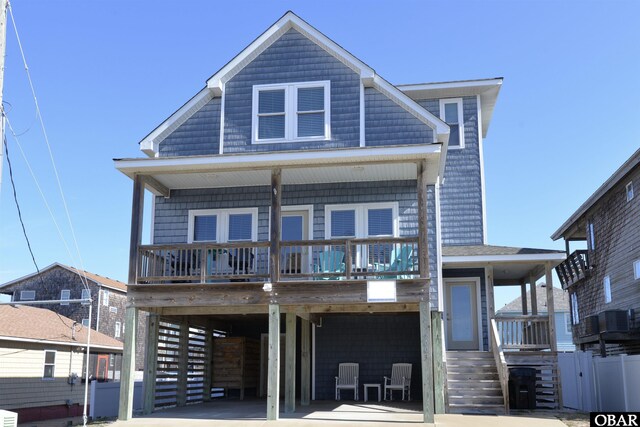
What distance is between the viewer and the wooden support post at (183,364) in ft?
58.0

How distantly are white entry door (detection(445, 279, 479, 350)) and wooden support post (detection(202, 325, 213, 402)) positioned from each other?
21.9ft

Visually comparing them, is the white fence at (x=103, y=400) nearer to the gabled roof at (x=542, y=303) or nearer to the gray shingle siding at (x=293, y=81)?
the gray shingle siding at (x=293, y=81)

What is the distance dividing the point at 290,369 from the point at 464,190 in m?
8.41

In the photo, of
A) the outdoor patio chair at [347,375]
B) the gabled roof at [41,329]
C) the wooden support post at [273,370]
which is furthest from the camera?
the gabled roof at [41,329]

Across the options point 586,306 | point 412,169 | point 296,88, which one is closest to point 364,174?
point 412,169

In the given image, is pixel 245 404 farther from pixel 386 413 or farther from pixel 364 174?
pixel 364 174

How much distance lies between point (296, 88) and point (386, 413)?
7881mm

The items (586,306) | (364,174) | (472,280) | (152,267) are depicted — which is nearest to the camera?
(152,267)

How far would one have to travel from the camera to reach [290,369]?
15.7 metres

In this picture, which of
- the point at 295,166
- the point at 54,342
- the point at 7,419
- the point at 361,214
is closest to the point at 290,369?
the point at 361,214

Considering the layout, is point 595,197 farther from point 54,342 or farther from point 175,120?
point 54,342

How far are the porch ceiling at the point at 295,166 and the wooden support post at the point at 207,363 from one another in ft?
16.3

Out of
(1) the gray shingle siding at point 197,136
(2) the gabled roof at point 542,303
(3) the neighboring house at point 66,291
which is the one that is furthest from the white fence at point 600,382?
(3) the neighboring house at point 66,291

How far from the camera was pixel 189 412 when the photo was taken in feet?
51.5
